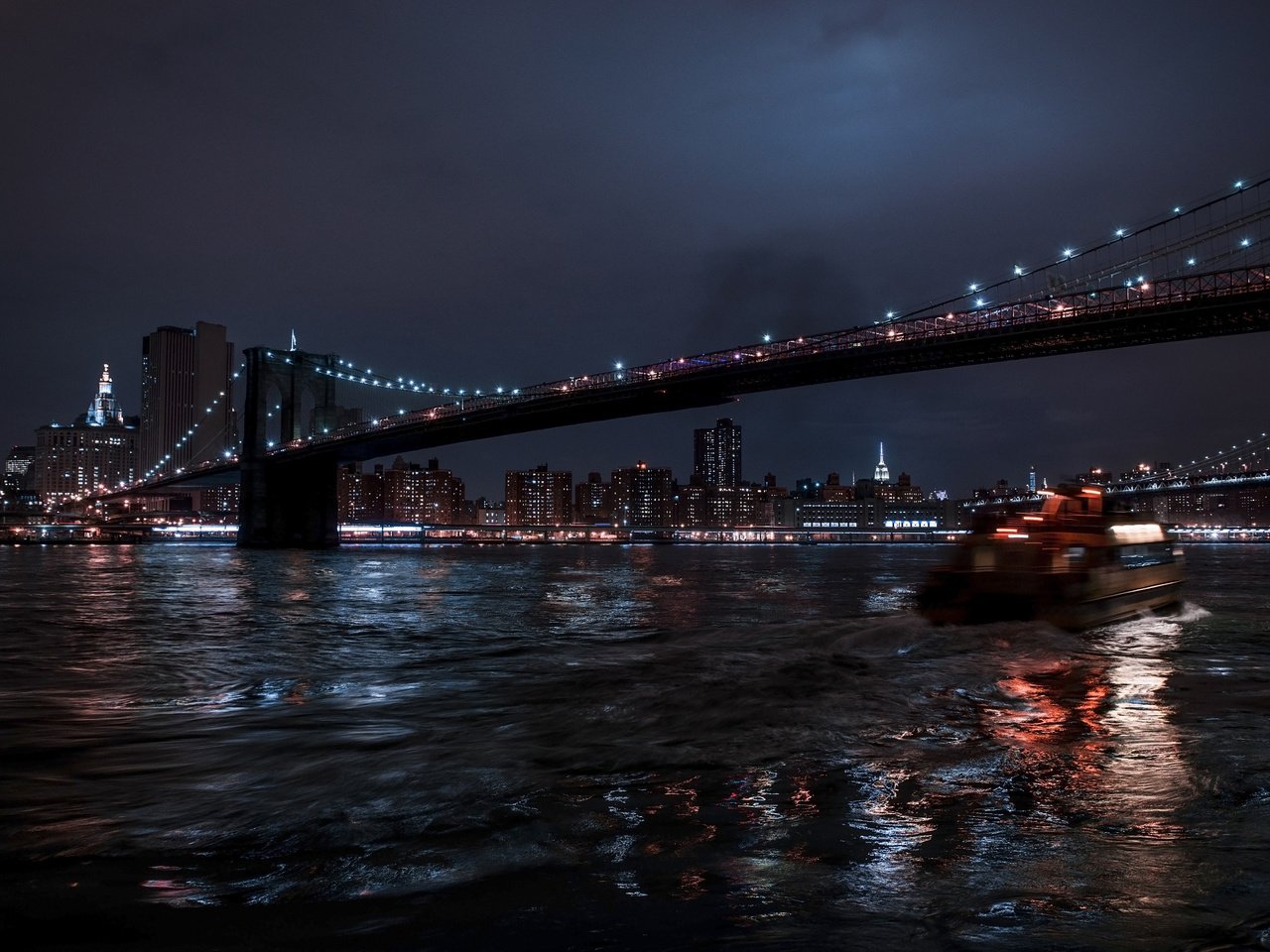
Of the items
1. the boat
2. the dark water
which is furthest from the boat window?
the dark water

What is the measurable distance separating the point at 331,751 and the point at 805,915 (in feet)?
14.4

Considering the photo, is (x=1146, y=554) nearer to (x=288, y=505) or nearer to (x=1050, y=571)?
(x=1050, y=571)

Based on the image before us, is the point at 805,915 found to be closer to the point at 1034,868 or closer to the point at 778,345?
the point at 1034,868

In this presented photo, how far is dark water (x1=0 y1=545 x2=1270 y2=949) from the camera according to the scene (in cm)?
325

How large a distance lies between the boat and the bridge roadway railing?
25981 millimetres

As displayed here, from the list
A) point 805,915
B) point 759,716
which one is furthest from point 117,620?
point 805,915

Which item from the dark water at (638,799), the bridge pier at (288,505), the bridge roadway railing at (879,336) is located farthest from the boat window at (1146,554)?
the bridge pier at (288,505)

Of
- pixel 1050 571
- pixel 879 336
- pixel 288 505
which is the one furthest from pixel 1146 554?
pixel 288 505

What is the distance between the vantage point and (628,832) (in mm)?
4355

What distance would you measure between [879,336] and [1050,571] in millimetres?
37022

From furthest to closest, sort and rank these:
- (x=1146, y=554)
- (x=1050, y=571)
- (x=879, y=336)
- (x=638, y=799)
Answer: (x=879, y=336), (x=1146, y=554), (x=1050, y=571), (x=638, y=799)

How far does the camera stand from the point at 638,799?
501 centimetres

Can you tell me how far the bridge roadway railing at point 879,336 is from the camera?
40.4 meters

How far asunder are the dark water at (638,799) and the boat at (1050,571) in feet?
11.8
